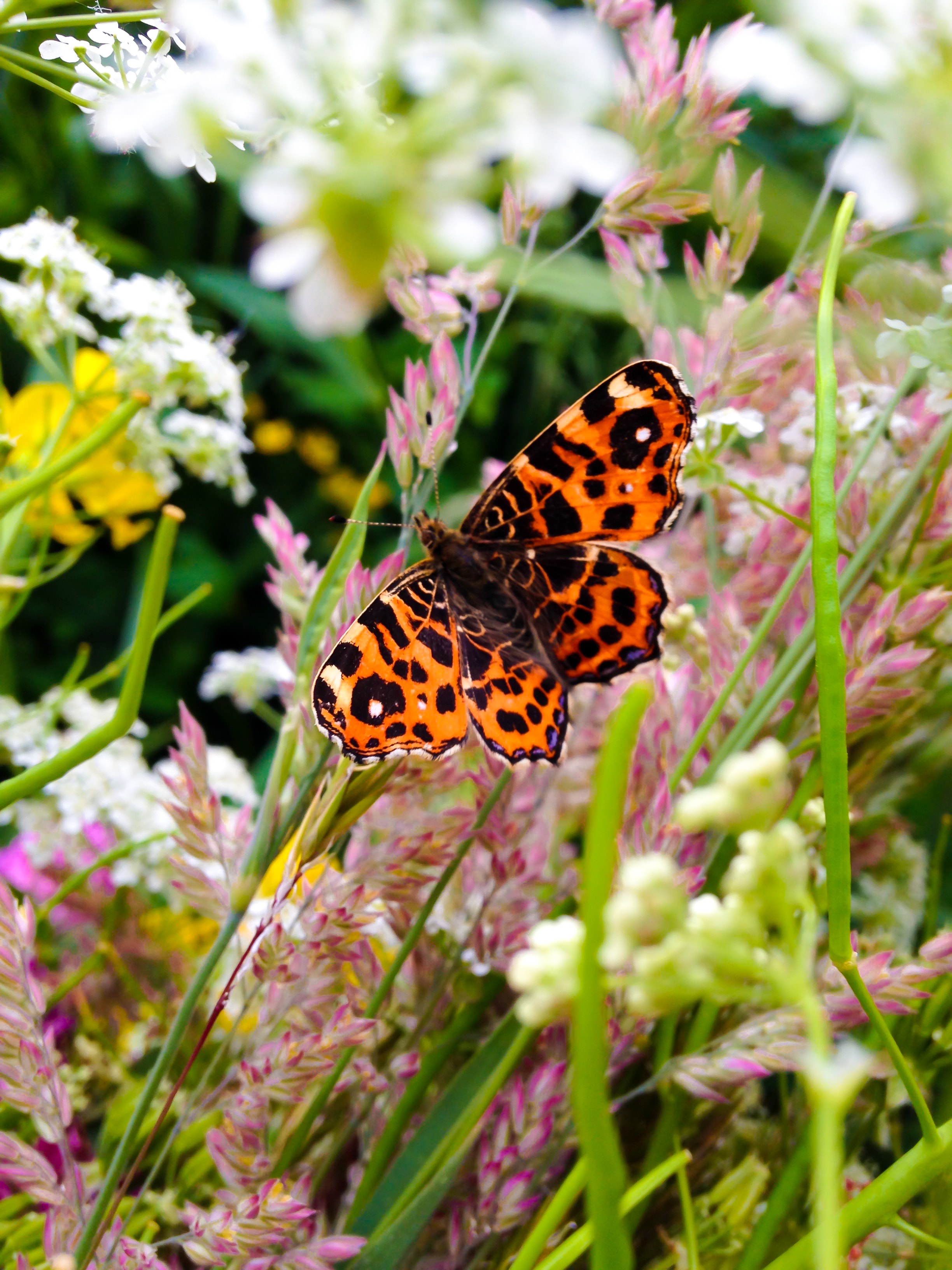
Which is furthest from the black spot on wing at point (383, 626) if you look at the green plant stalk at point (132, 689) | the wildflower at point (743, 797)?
the wildflower at point (743, 797)

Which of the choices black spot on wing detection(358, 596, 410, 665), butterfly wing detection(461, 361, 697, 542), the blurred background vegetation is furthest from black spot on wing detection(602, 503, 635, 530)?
the blurred background vegetation

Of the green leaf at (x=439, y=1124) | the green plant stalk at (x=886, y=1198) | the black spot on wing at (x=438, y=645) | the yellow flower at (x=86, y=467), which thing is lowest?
the green leaf at (x=439, y=1124)

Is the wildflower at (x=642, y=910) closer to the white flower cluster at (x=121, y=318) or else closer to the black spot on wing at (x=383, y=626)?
the black spot on wing at (x=383, y=626)

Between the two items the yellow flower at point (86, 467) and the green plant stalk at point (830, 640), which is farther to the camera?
the yellow flower at point (86, 467)

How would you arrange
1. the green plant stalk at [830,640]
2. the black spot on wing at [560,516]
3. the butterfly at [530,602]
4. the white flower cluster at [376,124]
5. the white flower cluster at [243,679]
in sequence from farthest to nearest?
the white flower cluster at [243,679] → the black spot on wing at [560,516] → the butterfly at [530,602] → the green plant stalk at [830,640] → the white flower cluster at [376,124]

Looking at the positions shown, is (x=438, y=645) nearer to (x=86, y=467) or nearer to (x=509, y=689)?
(x=509, y=689)

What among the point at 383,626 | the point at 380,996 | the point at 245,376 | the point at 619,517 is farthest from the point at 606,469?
the point at 245,376

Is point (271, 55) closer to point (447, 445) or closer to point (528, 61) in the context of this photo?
point (528, 61)
